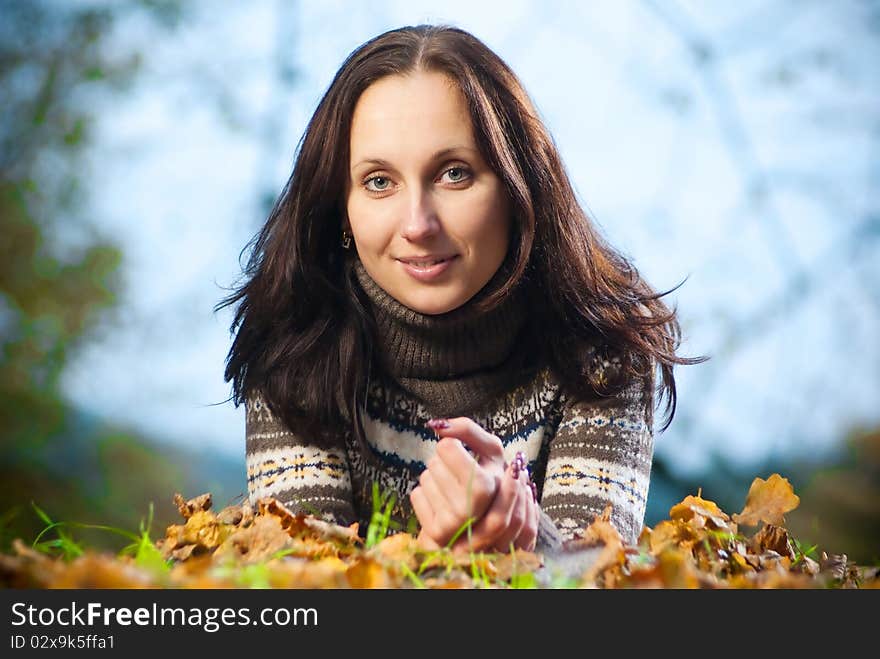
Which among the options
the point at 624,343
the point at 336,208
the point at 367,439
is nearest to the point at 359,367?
the point at 367,439

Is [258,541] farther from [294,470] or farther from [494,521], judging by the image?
[294,470]

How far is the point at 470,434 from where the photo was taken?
4.98 ft

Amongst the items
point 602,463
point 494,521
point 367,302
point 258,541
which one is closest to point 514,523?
point 494,521

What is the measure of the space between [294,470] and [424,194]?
60cm

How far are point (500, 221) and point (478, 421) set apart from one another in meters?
0.46

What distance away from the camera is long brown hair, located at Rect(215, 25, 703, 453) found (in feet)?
6.53

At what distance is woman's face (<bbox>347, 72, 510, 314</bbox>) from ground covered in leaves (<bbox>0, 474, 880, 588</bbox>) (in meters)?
0.51

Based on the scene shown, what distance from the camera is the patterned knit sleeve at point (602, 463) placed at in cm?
195

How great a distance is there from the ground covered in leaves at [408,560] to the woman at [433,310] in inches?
8.6

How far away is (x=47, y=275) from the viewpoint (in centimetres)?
369

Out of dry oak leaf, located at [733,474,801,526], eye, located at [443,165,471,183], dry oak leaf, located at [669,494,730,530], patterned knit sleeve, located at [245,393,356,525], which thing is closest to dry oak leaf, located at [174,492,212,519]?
patterned knit sleeve, located at [245,393,356,525]

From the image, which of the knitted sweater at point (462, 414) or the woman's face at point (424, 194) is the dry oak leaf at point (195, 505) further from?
the woman's face at point (424, 194)

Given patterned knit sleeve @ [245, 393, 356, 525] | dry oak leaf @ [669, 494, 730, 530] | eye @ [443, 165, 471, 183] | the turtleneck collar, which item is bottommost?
dry oak leaf @ [669, 494, 730, 530]

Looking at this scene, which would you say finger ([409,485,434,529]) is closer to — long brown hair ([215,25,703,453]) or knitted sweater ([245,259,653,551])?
knitted sweater ([245,259,653,551])
